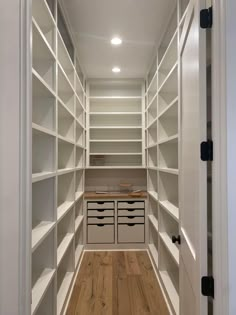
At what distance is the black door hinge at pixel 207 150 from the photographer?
1023mm

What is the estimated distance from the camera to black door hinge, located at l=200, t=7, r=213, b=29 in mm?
1038

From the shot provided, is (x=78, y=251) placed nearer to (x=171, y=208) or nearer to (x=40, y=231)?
(x=171, y=208)

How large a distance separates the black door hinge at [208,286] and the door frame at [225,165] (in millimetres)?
24

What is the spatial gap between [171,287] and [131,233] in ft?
4.97

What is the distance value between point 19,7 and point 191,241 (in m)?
1.32

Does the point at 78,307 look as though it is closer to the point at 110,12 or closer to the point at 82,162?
the point at 82,162

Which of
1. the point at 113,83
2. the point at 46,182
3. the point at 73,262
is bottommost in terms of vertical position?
the point at 73,262

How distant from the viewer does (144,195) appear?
3.94m

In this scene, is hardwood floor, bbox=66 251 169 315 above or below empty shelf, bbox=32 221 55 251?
below

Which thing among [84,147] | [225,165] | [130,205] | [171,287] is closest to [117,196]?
[130,205]

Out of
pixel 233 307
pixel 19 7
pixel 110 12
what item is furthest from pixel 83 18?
pixel 233 307

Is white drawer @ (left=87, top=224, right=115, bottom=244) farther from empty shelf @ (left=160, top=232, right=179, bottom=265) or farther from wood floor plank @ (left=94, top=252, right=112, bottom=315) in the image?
empty shelf @ (left=160, top=232, right=179, bottom=265)

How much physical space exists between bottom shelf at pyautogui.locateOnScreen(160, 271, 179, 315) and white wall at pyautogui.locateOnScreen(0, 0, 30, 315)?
1642 millimetres

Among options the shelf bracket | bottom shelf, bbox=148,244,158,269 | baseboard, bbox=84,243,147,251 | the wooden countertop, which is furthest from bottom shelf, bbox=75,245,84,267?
the shelf bracket
